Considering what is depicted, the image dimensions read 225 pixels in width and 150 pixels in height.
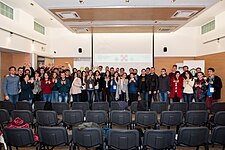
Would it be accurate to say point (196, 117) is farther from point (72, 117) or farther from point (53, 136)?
point (53, 136)

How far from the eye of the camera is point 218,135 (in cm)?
400

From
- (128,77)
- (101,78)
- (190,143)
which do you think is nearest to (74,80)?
(101,78)

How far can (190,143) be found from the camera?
3.92 m

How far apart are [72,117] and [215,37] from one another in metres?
8.52

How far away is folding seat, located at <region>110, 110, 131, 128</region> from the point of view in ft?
17.6

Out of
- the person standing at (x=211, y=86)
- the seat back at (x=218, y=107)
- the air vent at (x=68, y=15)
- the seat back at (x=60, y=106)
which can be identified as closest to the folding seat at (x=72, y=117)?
the seat back at (x=60, y=106)

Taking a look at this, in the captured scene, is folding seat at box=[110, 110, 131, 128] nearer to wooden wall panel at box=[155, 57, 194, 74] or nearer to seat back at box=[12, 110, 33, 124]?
seat back at box=[12, 110, 33, 124]

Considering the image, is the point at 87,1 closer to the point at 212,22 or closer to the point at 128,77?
the point at 128,77

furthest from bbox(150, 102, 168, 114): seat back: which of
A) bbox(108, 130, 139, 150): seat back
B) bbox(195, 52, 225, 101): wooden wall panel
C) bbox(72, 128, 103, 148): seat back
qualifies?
bbox(195, 52, 225, 101): wooden wall panel

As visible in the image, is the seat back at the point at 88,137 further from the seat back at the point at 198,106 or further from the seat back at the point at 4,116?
the seat back at the point at 198,106

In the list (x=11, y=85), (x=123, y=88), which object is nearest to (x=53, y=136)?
(x=11, y=85)

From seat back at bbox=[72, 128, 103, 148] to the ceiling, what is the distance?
4085mm

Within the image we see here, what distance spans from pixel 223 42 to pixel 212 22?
Answer: 2.11m

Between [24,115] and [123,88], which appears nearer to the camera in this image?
[24,115]
